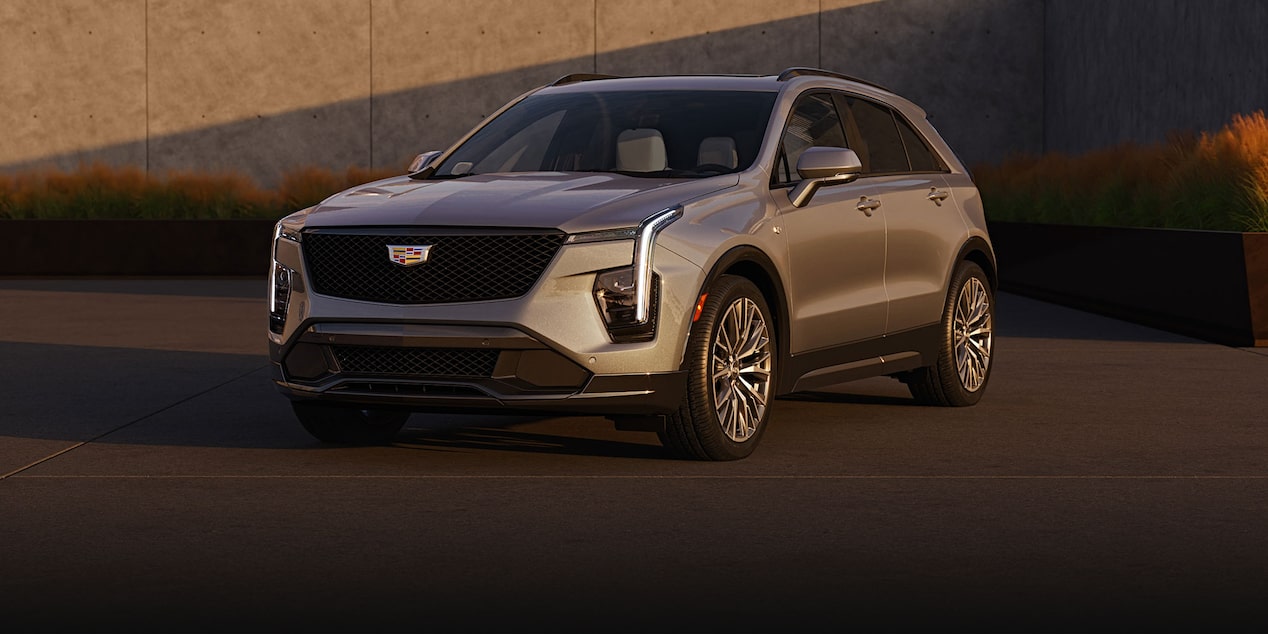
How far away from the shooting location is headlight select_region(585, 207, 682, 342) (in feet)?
27.7

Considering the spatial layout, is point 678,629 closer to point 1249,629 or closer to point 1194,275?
point 1249,629

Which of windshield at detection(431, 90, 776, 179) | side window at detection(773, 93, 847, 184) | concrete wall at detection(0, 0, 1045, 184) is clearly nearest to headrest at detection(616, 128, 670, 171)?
windshield at detection(431, 90, 776, 179)

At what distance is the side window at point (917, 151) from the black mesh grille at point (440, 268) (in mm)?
3456

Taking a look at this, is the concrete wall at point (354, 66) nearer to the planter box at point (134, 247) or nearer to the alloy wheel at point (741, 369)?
the planter box at point (134, 247)

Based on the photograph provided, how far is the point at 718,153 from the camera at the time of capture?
9.71 m

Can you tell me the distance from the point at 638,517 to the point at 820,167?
2.55 m

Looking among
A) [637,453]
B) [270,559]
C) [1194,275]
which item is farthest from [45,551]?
[1194,275]

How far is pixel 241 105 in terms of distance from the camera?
109 feet

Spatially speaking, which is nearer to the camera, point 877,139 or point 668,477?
point 668,477

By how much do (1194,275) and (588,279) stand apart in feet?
29.2

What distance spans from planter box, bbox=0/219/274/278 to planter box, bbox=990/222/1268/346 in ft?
32.4

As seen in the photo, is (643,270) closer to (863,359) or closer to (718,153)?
(718,153)

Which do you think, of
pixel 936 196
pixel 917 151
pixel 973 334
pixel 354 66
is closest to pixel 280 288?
pixel 936 196

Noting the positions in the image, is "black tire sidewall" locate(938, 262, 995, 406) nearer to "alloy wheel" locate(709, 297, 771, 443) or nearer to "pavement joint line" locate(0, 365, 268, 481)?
"alloy wheel" locate(709, 297, 771, 443)
